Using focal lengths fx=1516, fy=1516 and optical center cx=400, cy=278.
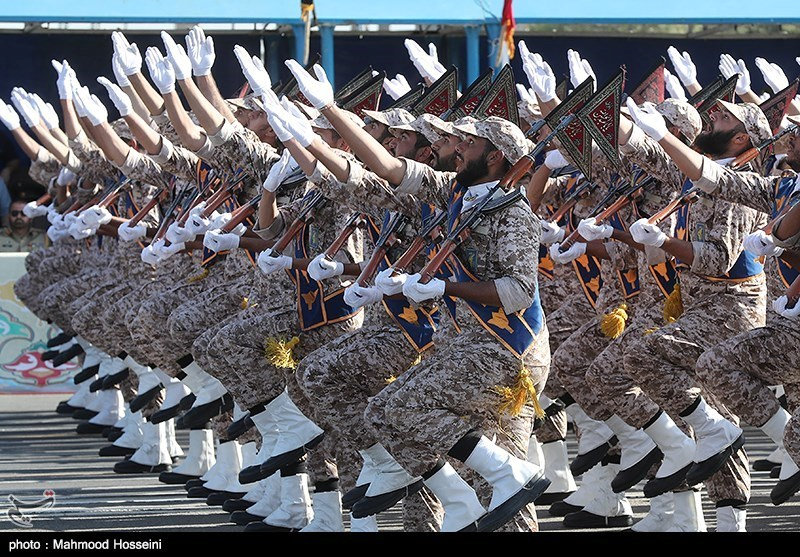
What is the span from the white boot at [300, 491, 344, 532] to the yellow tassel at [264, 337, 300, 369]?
68 cm

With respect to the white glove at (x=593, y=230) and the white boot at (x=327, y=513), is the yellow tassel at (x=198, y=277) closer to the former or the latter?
the white boot at (x=327, y=513)

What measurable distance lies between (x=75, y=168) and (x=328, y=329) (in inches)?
196

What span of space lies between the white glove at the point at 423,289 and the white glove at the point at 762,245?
1.58 metres

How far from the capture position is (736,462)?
7.11m

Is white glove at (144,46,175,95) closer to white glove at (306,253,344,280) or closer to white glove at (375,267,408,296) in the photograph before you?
white glove at (306,253,344,280)

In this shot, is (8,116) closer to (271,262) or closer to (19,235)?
(19,235)

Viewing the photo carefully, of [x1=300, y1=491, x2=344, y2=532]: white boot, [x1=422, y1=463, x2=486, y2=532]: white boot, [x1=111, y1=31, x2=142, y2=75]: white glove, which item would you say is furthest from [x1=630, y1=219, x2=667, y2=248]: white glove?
[x1=111, y1=31, x2=142, y2=75]: white glove

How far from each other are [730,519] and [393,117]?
2.49 meters

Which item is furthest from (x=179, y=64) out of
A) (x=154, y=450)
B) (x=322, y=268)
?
(x=154, y=450)

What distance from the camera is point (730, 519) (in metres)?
7.10

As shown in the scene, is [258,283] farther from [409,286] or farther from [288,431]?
[409,286]

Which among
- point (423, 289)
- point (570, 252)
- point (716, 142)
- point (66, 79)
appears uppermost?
point (66, 79)

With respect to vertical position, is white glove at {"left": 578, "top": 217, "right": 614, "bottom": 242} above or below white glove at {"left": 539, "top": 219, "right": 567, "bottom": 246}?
above

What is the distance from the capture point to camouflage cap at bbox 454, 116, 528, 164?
21.0ft
